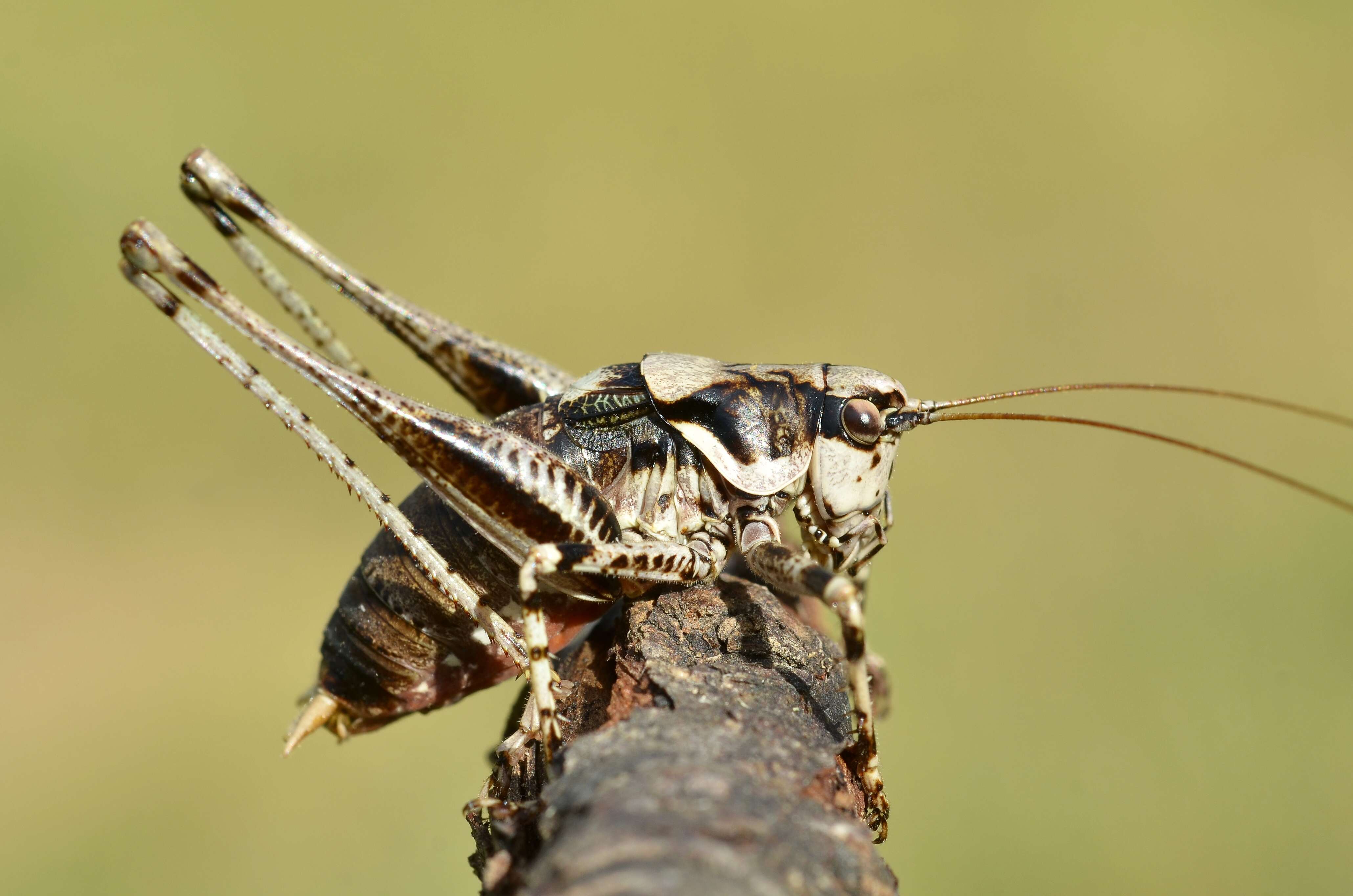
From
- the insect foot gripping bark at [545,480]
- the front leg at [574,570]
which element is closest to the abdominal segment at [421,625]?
the insect foot gripping bark at [545,480]

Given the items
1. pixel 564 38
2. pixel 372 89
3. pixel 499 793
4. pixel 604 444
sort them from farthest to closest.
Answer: pixel 564 38
pixel 372 89
pixel 604 444
pixel 499 793

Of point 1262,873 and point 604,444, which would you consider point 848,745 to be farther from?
point 1262,873

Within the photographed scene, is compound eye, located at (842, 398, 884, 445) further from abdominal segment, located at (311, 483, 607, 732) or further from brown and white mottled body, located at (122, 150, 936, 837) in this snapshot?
abdominal segment, located at (311, 483, 607, 732)

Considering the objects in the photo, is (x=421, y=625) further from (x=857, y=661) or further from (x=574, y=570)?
(x=857, y=661)

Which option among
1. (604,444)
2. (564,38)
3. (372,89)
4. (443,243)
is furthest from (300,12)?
(604,444)

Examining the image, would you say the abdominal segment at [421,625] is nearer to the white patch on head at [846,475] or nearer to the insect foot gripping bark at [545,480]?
the insect foot gripping bark at [545,480]

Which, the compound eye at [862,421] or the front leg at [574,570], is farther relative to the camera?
the compound eye at [862,421]
